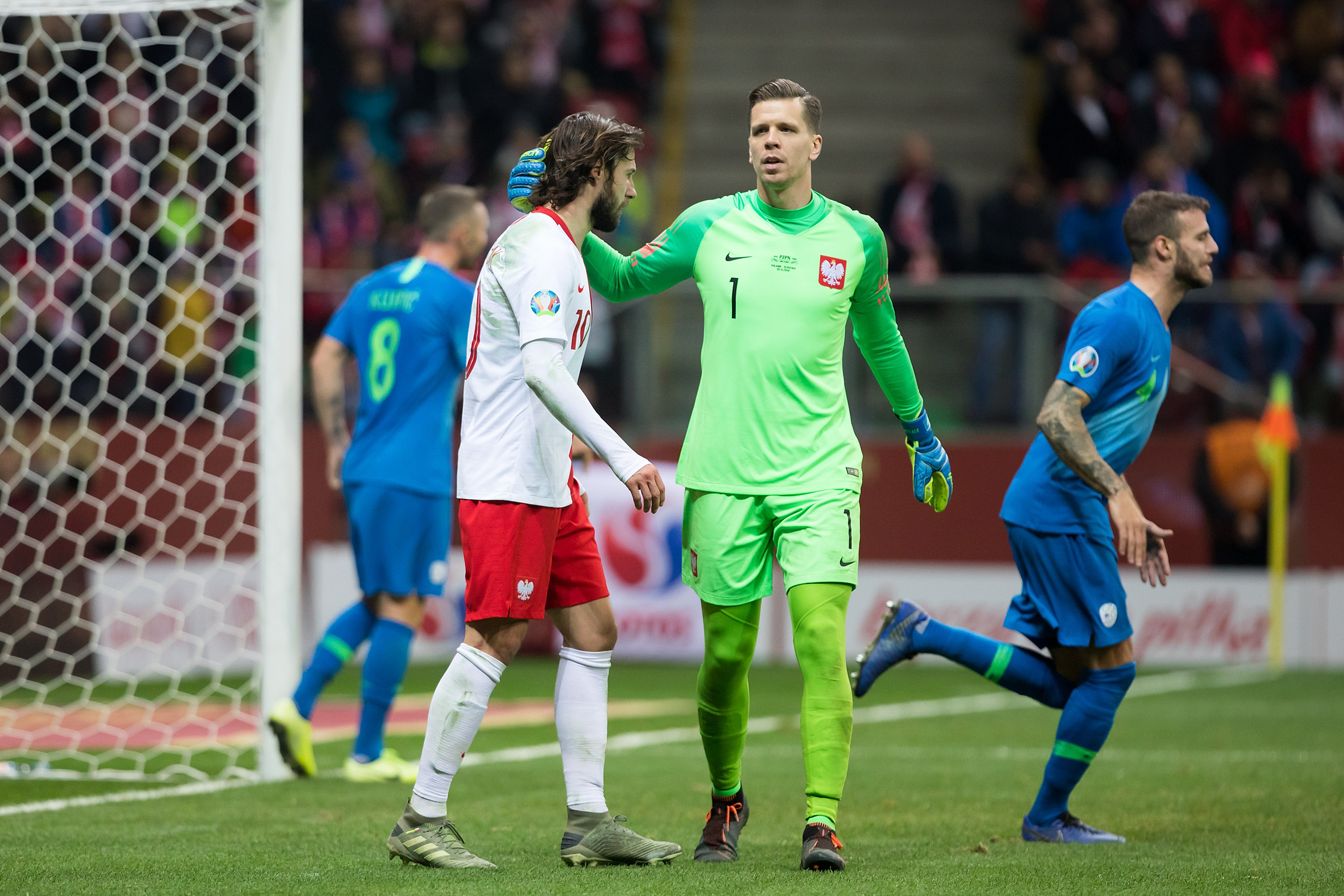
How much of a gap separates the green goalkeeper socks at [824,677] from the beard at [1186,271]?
1.81 m

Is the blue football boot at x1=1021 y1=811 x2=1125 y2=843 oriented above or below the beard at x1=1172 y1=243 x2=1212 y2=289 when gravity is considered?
below

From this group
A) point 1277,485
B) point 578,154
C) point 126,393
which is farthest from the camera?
point 1277,485

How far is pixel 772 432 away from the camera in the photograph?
197 inches

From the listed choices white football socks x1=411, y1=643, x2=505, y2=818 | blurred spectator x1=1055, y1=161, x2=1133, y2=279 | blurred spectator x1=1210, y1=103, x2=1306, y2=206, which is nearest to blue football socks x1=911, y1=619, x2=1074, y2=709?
white football socks x1=411, y1=643, x2=505, y2=818

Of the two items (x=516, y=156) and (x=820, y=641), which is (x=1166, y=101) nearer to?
(x=516, y=156)

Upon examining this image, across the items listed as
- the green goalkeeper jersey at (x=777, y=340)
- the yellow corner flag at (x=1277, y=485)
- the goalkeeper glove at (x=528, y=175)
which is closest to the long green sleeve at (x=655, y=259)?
the green goalkeeper jersey at (x=777, y=340)

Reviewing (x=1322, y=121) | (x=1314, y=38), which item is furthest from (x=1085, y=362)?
(x=1314, y=38)

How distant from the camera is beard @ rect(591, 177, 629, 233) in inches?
197

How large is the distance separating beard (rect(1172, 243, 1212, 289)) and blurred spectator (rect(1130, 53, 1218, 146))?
35.7ft

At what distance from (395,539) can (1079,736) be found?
2997mm

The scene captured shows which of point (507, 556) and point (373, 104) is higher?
point (373, 104)

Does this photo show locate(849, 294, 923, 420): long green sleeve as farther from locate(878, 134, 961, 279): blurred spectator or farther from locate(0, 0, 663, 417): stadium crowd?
locate(878, 134, 961, 279): blurred spectator

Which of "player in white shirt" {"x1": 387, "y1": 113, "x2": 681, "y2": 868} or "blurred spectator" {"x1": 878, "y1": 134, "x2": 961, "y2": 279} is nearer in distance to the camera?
"player in white shirt" {"x1": 387, "y1": 113, "x2": 681, "y2": 868}

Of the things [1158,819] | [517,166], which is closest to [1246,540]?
[1158,819]
